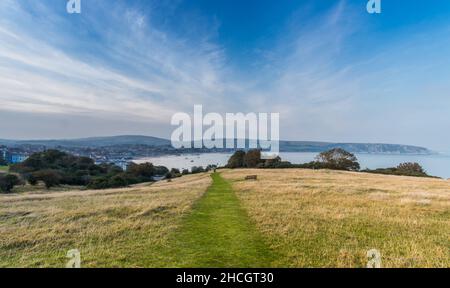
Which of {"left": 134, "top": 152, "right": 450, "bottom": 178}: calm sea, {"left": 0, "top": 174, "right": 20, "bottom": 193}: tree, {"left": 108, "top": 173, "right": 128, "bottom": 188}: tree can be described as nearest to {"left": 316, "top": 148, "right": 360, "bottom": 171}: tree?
{"left": 134, "top": 152, "right": 450, "bottom": 178}: calm sea

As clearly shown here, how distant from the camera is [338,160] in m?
64.2

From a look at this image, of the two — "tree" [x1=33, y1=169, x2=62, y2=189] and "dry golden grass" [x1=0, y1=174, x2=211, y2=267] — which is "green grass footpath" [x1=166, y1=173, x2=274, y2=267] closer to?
"dry golden grass" [x1=0, y1=174, x2=211, y2=267]

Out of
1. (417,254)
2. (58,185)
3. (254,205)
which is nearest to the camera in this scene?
(417,254)

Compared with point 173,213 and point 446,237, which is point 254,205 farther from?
point 446,237

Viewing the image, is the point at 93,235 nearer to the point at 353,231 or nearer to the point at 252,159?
the point at 353,231

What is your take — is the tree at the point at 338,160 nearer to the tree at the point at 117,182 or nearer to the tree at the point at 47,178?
the tree at the point at 117,182

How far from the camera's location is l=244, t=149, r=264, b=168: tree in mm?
60537

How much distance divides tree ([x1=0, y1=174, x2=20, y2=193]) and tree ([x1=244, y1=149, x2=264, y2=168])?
4590cm

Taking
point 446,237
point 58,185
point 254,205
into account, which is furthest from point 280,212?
point 58,185

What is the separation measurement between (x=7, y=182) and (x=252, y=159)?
4701 centimetres

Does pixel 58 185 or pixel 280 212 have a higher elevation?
pixel 280 212

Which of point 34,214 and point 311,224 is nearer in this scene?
point 311,224
